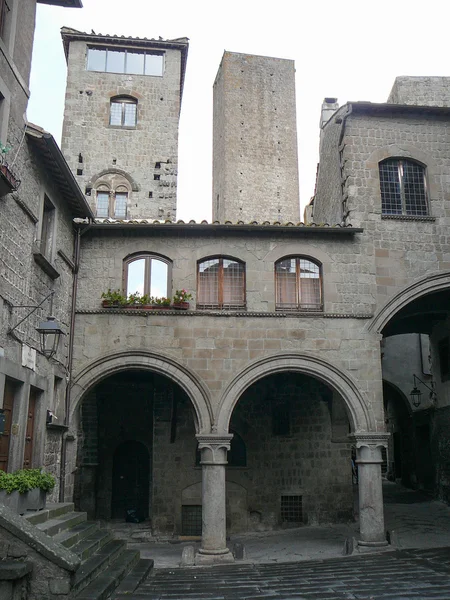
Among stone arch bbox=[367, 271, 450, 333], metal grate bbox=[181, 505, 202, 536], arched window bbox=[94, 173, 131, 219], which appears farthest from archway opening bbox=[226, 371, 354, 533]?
arched window bbox=[94, 173, 131, 219]

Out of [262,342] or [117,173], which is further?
[117,173]

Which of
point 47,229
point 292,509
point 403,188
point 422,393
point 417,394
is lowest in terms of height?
point 292,509

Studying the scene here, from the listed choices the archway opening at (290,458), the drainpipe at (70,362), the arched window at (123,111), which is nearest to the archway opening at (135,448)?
the archway opening at (290,458)

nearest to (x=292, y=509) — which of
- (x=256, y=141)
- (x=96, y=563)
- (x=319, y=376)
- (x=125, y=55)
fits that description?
(x=319, y=376)

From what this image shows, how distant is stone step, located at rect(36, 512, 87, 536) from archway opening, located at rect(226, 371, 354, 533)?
7.66 m

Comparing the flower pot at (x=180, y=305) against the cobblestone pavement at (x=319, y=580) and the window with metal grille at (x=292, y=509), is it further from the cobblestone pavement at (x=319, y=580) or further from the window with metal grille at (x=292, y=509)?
the window with metal grille at (x=292, y=509)

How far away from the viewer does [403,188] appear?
55.9 ft

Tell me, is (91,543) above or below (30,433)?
below

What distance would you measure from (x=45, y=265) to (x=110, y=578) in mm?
6202

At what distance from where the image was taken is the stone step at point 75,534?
33.2ft

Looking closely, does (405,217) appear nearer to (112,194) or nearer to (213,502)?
(213,502)

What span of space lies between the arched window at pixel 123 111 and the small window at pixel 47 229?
48.9ft

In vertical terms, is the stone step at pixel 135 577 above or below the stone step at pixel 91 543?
below

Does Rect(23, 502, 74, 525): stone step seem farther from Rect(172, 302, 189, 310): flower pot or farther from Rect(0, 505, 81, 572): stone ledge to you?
Rect(172, 302, 189, 310): flower pot
